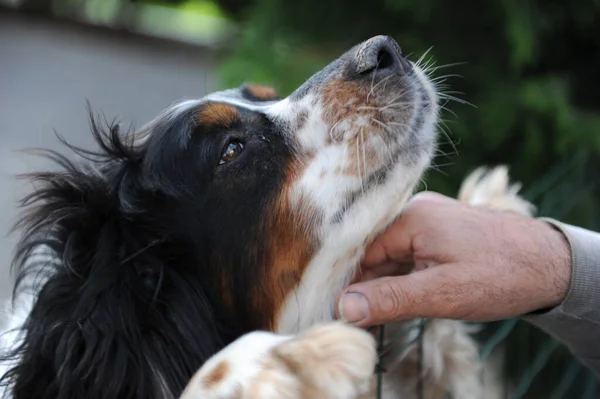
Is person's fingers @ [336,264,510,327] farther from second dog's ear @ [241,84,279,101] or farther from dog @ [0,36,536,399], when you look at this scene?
second dog's ear @ [241,84,279,101]

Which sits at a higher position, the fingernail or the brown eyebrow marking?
the brown eyebrow marking

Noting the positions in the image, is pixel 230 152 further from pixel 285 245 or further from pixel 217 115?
pixel 285 245

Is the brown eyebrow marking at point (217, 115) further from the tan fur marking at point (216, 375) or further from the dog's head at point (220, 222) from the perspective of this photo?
the tan fur marking at point (216, 375)

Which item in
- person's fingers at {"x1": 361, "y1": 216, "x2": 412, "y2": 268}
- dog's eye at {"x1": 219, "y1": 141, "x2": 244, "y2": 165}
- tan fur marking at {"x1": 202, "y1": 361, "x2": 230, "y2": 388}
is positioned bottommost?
tan fur marking at {"x1": 202, "y1": 361, "x2": 230, "y2": 388}

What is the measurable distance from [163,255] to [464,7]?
264cm

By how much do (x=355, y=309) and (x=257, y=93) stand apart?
100 cm

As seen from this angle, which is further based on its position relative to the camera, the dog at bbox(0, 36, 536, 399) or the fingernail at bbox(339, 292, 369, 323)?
the dog at bbox(0, 36, 536, 399)

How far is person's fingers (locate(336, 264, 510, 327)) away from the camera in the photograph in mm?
2051

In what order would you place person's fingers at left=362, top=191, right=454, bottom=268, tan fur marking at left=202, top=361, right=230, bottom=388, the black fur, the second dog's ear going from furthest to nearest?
the second dog's ear, person's fingers at left=362, top=191, right=454, bottom=268, the black fur, tan fur marking at left=202, top=361, right=230, bottom=388

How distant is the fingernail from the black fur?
383mm

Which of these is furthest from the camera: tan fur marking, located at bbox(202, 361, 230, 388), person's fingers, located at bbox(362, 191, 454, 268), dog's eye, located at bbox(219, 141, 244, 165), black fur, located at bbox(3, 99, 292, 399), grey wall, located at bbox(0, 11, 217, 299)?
grey wall, located at bbox(0, 11, 217, 299)

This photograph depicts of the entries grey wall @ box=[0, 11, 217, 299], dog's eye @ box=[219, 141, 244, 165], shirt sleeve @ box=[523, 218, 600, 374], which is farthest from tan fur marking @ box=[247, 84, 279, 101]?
grey wall @ box=[0, 11, 217, 299]

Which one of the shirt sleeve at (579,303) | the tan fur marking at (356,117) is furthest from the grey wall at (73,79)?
the shirt sleeve at (579,303)

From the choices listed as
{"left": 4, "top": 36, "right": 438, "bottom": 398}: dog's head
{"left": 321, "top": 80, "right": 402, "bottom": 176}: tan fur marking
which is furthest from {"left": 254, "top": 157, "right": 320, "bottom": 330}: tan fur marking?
{"left": 321, "top": 80, "right": 402, "bottom": 176}: tan fur marking
